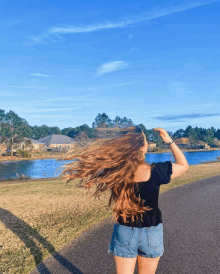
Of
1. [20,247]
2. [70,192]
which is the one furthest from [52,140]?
[20,247]

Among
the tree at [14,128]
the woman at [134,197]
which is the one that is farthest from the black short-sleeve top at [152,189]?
the tree at [14,128]

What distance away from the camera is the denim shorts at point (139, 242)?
219cm

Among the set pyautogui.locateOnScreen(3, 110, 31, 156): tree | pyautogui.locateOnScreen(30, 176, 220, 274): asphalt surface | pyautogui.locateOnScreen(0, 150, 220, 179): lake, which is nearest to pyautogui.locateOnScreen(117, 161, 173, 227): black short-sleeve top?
pyautogui.locateOnScreen(30, 176, 220, 274): asphalt surface

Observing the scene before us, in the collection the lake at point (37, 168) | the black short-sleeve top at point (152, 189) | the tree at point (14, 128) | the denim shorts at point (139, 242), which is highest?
the tree at point (14, 128)

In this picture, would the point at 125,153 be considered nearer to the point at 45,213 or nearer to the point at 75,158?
the point at 75,158

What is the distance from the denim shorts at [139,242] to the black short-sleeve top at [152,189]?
0.05 metres

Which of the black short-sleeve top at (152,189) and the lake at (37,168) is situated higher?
the black short-sleeve top at (152,189)

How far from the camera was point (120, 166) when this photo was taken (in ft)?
7.23

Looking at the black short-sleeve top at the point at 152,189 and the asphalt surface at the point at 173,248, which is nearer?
Result: the black short-sleeve top at the point at 152,189

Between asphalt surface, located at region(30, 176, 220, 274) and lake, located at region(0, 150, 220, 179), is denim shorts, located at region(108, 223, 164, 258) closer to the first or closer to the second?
asphalt surface, located at region(30, 176, 220, 274)

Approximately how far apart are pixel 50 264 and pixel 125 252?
215 cm

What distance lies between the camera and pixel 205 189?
10180mm

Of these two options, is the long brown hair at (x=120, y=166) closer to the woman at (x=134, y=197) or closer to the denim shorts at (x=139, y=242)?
the woman at (x=134, y=197)

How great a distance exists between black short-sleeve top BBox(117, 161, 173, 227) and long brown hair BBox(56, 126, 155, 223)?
0.14 ft
